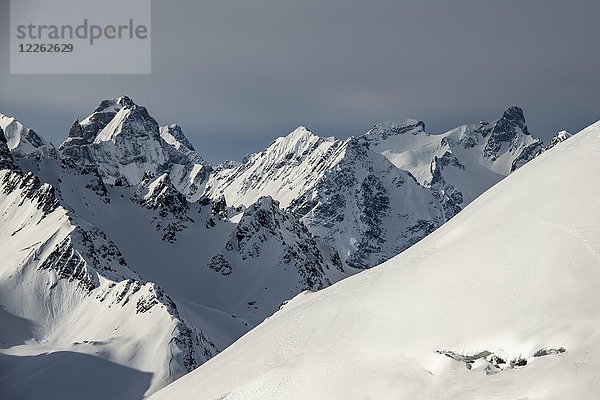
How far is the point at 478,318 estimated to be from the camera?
15977 mm

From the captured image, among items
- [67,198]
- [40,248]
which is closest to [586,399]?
[40,248]

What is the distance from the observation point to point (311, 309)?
2425cm

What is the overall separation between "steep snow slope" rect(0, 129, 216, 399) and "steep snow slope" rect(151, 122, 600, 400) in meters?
60.0

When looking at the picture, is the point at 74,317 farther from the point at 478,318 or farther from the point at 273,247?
the point at 478,318

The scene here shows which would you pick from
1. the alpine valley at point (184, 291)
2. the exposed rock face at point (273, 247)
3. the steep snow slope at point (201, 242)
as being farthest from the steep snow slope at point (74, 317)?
the exposed rock face at point (273, 247)

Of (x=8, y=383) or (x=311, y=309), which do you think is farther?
(x=8, y=383)

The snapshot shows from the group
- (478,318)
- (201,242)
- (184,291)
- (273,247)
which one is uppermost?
(478,318)

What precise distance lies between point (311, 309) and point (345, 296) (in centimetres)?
220

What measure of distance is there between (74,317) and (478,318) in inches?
3819

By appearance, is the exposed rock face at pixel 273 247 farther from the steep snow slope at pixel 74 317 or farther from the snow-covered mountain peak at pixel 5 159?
the snow-covered mountain peak at pixel 5 159

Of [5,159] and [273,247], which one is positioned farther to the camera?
[273,247]

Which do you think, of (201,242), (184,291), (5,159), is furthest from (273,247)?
(5,159)

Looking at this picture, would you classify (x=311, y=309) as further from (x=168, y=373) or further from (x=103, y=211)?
(x=103, y=211)

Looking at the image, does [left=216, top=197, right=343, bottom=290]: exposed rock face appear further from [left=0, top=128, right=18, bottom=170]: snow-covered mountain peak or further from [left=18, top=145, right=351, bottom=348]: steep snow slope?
[left=0, top=128, right=18, bottom=170]: snow-covered mountain peak
